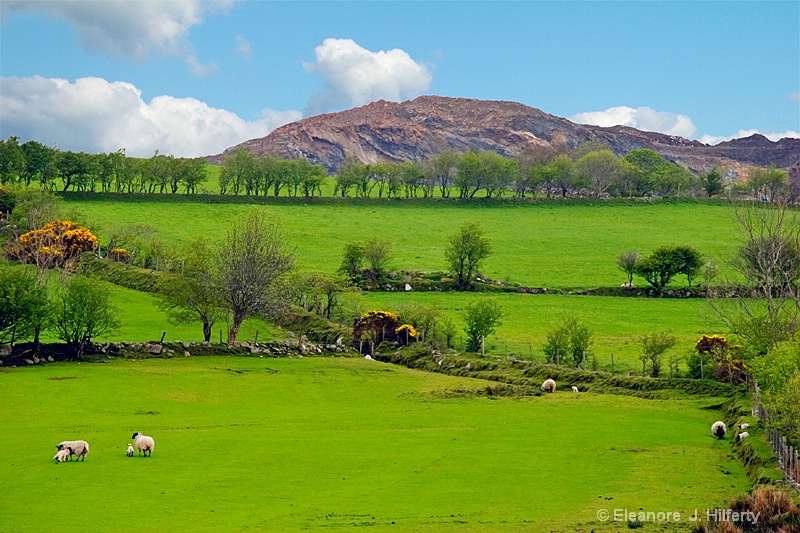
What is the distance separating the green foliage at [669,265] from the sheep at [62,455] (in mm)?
78285

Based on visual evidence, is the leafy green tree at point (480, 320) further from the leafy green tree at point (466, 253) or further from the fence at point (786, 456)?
the fence at point (786, 456)

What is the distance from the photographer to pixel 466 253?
97312 millimetres

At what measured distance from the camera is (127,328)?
70812mm

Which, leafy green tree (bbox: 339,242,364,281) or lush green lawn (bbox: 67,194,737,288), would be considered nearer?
leafy green tree (bbox: 339,242,364,281)

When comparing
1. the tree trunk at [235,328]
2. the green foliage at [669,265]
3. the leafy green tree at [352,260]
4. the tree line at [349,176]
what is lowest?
the tree trunk at [235,328]

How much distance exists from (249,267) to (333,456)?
3775 centimetres

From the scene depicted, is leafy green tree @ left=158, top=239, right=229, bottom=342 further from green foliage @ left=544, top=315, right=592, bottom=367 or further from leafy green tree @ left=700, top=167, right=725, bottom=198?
leafy green tree @ left=700, top=167, right=725, bottom=198

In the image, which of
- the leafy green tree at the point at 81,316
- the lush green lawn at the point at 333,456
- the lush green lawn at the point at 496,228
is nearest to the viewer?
the lush green lawn at the point at 333,456

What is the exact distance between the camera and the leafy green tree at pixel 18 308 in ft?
183

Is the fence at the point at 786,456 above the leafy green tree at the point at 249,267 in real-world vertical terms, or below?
Result: below

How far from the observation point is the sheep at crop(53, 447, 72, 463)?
30.7m

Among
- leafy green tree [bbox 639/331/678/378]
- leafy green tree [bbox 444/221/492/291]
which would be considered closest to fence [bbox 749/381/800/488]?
leafy green tree [bbox 639/331/678/378]

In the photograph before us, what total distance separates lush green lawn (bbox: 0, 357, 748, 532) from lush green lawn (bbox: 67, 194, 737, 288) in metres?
51.6

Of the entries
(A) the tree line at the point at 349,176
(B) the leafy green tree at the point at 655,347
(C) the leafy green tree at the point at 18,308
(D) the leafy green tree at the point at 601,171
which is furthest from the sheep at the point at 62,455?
(D) the leafy green tree at the point at 601,171
